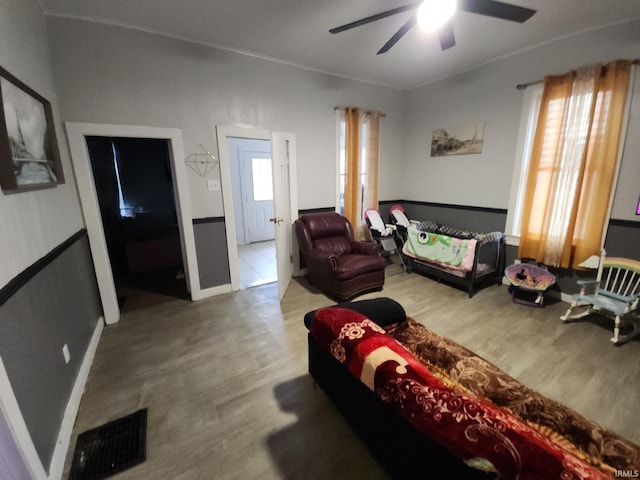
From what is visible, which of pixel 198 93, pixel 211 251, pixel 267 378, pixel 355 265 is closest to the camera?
pixel 267 378

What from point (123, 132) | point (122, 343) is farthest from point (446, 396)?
point (123, 132)

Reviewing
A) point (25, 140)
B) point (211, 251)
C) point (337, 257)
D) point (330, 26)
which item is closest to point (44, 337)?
point (25, 140)

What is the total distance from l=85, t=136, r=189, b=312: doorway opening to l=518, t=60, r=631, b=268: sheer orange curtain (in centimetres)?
442

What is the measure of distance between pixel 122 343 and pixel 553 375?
345cm

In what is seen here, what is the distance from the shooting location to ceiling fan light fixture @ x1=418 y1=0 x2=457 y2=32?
1669 millimetres

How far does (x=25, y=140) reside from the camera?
5.11 ft

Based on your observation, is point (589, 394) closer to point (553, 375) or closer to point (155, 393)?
point (553, 375)

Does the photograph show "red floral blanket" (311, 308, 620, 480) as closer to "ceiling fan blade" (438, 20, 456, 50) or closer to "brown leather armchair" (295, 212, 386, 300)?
"brown leather armchair" (295, 212, 386, 300)

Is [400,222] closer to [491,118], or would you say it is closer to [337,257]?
[337,257]

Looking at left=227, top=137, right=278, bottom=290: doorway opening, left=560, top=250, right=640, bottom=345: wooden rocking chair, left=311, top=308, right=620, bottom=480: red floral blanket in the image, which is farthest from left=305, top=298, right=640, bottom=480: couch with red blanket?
left=227, top=137, right=278, bottom=290: doorway opening

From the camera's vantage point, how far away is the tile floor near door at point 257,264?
3.75 m

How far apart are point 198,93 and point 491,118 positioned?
3545mm

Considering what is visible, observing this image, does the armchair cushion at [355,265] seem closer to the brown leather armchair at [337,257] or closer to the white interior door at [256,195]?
the brown leather armchair at [337,257]

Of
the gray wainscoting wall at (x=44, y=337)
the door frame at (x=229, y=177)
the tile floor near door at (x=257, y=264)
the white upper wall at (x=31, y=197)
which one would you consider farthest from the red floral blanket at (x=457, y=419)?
the tile floor near door at (x=257, y=264)
